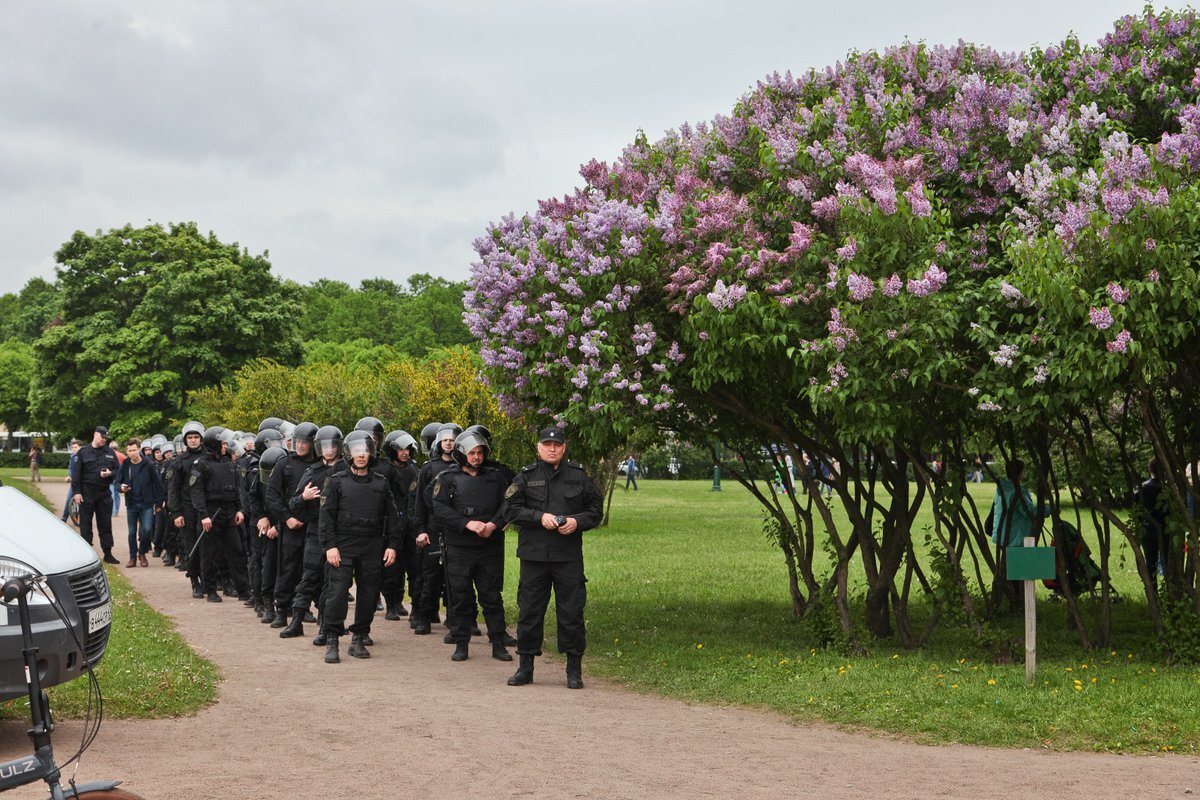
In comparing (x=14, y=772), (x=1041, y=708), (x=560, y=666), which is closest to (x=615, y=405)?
(x=560, y=666)

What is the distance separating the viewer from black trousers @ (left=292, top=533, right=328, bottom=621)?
14109mm

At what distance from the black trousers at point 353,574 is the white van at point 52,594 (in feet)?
15.9

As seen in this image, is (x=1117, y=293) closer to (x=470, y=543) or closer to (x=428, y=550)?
(x=470, y=543)

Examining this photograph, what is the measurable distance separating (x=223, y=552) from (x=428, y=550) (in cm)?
483

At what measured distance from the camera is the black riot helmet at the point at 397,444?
15875 millimetres

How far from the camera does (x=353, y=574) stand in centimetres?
1307

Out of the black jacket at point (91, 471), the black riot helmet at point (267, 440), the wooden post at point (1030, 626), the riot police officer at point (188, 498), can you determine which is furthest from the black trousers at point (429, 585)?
the black jacket at point (91, 471)

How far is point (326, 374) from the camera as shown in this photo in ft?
119

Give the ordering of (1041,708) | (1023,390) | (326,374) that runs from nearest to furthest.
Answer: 1. (1041,708)
2. (1023,390)
3. (326,374)

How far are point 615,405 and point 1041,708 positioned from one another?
13.5 feet

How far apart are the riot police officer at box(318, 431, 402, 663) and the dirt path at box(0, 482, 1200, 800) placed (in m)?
1.61

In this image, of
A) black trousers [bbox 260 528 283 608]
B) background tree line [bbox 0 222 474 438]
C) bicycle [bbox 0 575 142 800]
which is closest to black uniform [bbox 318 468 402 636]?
black trousers [bbox 260 528 283 608]

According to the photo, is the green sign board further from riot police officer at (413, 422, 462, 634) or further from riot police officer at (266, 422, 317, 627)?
riot police officer at (266, 422, 317, 627)

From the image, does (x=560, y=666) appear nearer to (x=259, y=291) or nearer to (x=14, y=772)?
(x=14, y=772)
